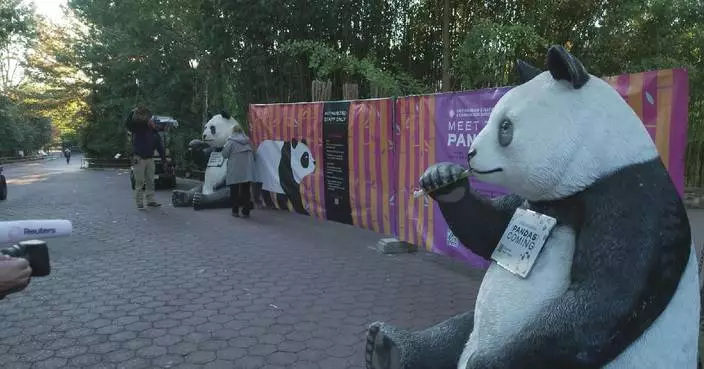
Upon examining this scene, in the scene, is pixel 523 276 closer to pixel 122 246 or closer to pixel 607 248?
Result: pixel 607 248

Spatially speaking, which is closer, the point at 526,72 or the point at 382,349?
the point at 526,72

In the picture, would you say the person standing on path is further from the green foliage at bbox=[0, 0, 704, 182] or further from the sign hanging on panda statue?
the sign hanging on panda statue

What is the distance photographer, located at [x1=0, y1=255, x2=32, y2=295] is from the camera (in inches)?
63.2

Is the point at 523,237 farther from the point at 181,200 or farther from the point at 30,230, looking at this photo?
the point at 181,200

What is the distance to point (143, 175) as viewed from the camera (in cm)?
892

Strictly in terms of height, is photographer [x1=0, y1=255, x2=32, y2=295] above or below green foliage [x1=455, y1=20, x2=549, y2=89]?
below

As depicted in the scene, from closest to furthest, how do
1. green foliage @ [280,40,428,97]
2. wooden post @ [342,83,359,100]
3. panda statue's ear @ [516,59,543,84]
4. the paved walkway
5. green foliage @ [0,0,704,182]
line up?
panda statue's ear @ [516,59,543,84], the paved walkway, wooden post @ [342,83,359,100], green foliage @ [280,40,428,97], green foliage @ [0,0,704,182]

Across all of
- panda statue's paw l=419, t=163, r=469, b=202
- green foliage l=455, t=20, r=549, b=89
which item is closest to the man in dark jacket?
green foliage l=455, t=20, r=549, b=89

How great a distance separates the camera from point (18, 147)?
33.4 meters

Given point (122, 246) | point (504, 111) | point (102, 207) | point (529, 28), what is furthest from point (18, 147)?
point (504, 111)

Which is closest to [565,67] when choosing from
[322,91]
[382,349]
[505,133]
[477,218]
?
[505,133]

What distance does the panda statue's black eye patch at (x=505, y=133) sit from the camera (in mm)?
1862

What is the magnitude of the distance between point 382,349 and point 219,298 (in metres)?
2.34

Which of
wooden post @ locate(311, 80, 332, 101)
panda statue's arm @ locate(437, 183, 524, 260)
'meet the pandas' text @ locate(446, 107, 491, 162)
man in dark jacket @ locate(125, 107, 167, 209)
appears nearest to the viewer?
panda statue's arm @ locate(437, 183, 524, 260)
